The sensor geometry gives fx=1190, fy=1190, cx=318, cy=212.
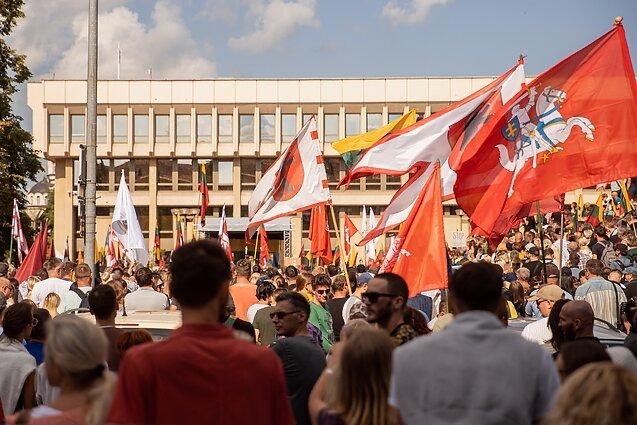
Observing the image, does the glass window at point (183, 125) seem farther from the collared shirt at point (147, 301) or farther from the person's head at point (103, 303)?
the person's head at point (103, 303)

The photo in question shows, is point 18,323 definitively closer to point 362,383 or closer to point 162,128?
point 362,383

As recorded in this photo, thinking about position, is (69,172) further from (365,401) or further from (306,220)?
(365,401)

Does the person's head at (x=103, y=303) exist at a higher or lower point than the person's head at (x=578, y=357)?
higher

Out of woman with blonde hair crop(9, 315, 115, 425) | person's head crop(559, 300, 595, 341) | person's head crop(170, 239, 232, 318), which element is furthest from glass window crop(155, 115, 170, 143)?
person's head crop(170, 239, 232, 318)

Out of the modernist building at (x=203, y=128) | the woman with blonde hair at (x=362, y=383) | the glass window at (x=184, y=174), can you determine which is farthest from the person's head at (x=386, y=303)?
the glass window at (x=184, y=174)

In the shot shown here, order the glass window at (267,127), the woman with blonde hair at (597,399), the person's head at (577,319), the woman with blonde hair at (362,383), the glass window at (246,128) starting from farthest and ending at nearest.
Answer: the glass window at (246,128) → the glass window at (267,127) → the person's head at (577,319) → the woman with blonde hair at (362,383) → the woman with blonde hair at (597,399)

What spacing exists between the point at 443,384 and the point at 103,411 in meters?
1.28

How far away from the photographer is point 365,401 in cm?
503

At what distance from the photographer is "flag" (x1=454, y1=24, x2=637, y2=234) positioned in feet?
39.2

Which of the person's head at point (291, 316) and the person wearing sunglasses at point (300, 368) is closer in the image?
the person wearing sunglasses at point (300, 368)

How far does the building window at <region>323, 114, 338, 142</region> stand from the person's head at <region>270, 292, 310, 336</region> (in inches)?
2762

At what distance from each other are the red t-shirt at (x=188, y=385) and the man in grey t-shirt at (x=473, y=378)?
2.13 feet

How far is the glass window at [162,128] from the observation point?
79.1 metres

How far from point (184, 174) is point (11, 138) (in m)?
38.8
